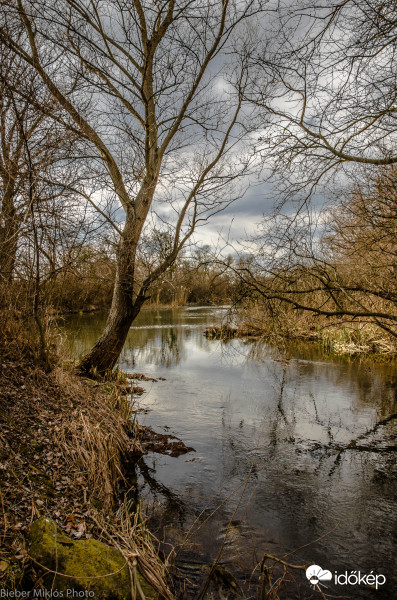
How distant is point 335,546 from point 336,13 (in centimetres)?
507

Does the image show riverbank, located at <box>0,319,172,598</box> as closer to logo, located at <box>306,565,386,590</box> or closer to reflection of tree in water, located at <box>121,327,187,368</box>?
logo, located at <box>306,565,386,590</box>

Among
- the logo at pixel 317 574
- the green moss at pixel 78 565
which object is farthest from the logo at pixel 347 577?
the green moss at pixel 78 565

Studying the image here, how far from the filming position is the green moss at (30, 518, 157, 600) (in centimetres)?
229

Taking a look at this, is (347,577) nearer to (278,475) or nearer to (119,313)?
(278,475)

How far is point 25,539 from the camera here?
250 cm

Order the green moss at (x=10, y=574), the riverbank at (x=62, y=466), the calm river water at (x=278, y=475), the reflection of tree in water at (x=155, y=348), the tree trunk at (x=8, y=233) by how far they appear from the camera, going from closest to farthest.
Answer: the green moss at (x=10, y=574), the riverbank at (x=62, y=466), the calm river water at (x=278, y=475), the tree trunk at (x=8, y=233), the reflection of tree in water at (x=155, y=348)

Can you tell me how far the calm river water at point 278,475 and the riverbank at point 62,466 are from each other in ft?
1.59

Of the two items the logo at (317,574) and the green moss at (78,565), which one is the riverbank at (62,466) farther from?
the logo at (317,574)

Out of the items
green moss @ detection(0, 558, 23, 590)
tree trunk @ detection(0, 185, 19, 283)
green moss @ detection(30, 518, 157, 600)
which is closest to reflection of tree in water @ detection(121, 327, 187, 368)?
tree trunk @ detection(0, 185, 19, 283)

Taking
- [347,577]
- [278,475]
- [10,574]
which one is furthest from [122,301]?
[347,577]

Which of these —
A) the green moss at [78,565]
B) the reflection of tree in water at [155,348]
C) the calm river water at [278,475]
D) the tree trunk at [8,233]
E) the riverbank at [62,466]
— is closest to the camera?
the green moss at [78,565]

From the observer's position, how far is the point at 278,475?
195 inches

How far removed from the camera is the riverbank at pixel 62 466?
254 centimetres

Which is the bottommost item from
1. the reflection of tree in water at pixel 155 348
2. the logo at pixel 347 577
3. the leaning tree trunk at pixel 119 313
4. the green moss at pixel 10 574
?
the logo at pixel 347 577
